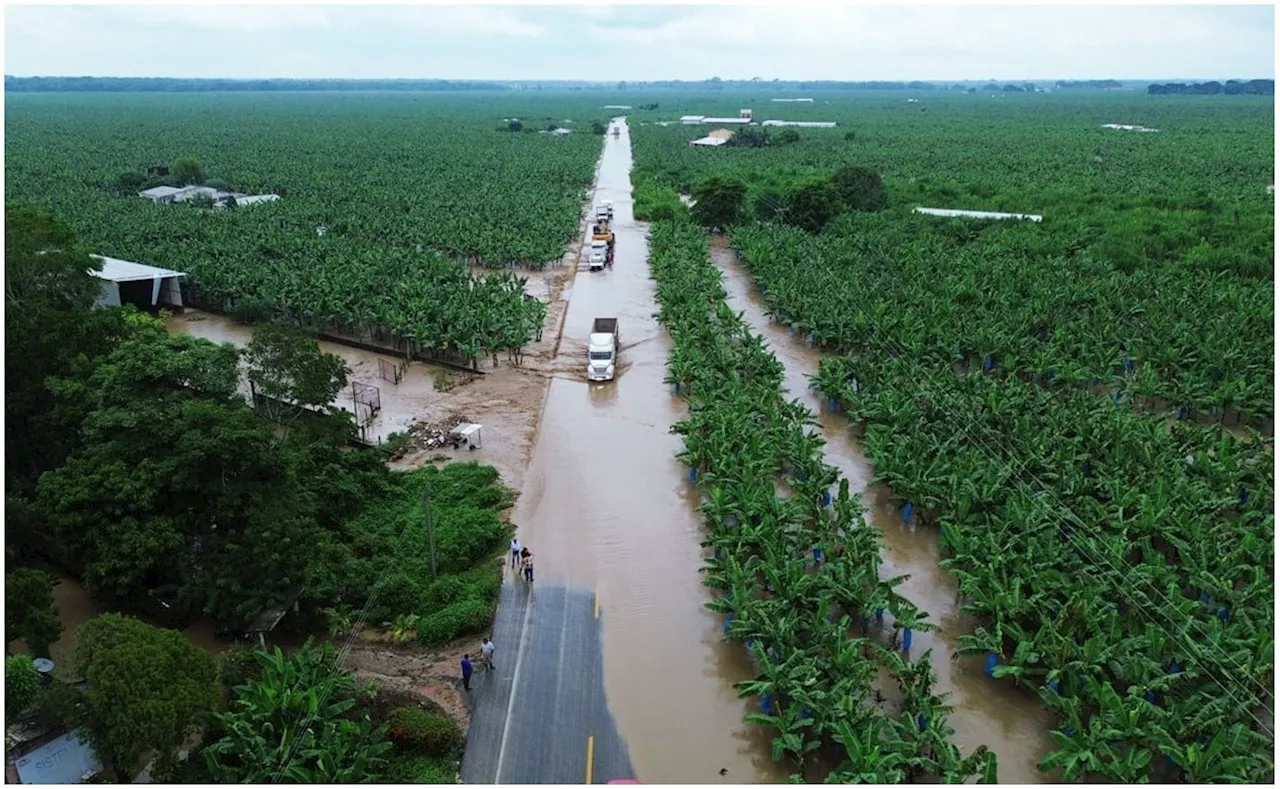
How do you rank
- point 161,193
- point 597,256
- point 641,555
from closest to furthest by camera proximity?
point 641,555 → point 597,256 → point 161,193

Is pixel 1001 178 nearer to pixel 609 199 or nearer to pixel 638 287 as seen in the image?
pixel 609 199

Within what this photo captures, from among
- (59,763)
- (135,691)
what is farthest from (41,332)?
(135,691)

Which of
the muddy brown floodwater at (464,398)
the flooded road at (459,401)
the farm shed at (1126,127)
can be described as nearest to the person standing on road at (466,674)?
the muddy brown floodwater at (464,398)

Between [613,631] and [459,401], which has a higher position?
[459,401]

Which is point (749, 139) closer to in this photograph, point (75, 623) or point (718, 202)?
point (718, 202)

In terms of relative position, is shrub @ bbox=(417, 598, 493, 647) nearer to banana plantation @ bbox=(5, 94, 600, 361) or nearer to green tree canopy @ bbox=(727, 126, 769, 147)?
banana plantation @ bbox=(5, 94, 600, 361)

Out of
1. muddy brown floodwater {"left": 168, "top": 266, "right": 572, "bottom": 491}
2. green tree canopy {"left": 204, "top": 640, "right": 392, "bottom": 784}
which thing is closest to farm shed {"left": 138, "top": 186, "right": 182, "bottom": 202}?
muddy brown floodwater {"left": 168, "top": 266, "right": 572, "bottom": 491}

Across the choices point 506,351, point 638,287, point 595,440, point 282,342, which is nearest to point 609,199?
point 638,287
